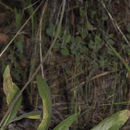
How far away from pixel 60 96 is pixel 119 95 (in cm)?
26

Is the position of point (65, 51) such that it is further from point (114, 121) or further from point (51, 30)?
point (114, 121)

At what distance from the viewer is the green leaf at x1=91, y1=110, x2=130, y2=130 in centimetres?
86

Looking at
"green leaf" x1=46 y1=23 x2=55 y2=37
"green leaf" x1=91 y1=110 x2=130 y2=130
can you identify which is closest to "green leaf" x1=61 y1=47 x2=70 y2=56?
"green leaf" x1=46 y1=23 x2=55 y2=37

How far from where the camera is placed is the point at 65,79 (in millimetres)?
1555

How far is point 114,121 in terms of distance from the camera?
857 millimetres

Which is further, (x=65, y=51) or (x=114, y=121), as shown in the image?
(x=65, y=51)

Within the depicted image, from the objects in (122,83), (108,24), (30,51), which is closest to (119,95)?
(122,83)

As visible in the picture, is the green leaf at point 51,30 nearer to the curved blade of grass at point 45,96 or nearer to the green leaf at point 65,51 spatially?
the green leaf at point 65,51

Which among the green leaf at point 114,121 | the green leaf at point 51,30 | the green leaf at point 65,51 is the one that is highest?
the green leaf at point 51,30

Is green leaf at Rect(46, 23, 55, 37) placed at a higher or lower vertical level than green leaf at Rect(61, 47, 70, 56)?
higher

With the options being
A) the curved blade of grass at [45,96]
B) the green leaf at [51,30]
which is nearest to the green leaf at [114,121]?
the curved blade of grass at [45,96]

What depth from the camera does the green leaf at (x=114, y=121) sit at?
0.86 m

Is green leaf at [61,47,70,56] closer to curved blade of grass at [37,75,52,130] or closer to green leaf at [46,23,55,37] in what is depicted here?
green leaf at [46,23,55,37]

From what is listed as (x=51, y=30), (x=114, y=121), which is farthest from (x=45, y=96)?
(x=51, y=30)
